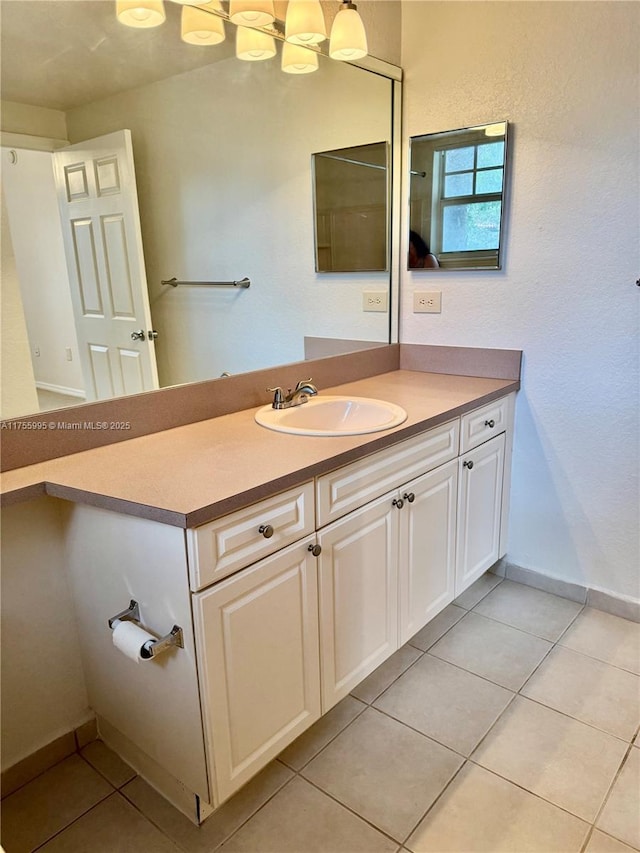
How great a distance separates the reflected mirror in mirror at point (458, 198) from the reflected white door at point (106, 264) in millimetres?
1207

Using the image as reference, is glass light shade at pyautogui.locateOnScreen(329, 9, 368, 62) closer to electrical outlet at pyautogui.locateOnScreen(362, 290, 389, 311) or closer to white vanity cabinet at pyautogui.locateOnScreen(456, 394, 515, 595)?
electrical outlet at pyautogui.locateOnScreen(362, 290, 389, 311)

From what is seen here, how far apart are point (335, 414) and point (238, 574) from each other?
88cm

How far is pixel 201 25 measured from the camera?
1.70m

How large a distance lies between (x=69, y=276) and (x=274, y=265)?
0.80 meters

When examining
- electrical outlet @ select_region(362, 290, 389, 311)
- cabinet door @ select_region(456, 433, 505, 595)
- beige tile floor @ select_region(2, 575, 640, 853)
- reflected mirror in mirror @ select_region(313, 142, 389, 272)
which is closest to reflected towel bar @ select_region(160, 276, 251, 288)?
reflected mirror in mirror @ select_region(313, 142, 389, 272)

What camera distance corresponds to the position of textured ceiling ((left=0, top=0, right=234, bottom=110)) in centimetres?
132

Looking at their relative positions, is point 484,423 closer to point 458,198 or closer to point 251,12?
point 458,198

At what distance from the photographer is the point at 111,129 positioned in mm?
1546

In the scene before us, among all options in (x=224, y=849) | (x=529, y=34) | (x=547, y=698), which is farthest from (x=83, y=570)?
(x=529, y=34)

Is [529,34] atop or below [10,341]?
atop

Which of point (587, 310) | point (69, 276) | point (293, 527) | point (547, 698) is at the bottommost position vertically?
point (547, 698)

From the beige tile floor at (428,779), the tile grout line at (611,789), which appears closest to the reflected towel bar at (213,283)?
the beige tile floor at (428,779)

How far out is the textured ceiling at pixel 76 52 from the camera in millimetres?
1315

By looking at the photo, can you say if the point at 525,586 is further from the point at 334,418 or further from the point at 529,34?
the point at 529,34
